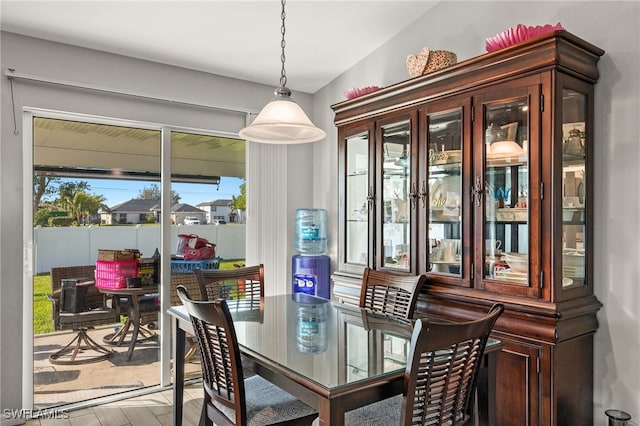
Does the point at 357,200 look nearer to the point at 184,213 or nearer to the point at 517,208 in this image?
the point at 517,208

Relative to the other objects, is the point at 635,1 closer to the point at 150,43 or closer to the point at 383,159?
the point at 383,159

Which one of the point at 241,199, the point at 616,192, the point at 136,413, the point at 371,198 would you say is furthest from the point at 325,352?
the point at 241,199

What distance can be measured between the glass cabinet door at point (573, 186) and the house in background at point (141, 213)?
2741mm

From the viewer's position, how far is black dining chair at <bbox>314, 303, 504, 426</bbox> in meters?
1.31

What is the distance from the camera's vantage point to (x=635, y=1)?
6.93 feet

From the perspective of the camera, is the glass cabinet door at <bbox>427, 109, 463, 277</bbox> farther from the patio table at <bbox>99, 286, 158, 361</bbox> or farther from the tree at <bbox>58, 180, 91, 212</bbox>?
the tree at <bbox>58, 180, 91, 212</bbox>

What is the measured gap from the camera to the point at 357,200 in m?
3.25

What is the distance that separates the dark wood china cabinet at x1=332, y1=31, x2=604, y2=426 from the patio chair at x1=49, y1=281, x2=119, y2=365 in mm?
2326

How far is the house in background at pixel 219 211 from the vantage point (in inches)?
148

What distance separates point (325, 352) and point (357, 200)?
1688 millimetres

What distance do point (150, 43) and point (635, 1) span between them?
2898 millimetres

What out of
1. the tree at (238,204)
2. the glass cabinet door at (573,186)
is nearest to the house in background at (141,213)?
the tree at (238,204)

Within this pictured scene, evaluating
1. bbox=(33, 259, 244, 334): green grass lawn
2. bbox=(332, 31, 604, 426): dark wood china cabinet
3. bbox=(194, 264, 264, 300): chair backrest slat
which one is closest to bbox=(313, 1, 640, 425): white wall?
bbox=(332, 31, 604, 426): dark wood china cabinet

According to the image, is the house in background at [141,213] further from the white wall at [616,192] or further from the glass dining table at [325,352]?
the white wall at [616,192]
